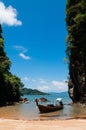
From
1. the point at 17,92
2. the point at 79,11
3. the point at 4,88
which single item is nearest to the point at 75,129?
the point at 79,11

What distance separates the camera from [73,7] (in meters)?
57.7

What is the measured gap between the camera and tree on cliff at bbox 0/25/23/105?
66.6m

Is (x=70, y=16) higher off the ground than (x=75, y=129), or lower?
higher

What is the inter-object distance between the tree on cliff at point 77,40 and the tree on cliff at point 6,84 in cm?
1420

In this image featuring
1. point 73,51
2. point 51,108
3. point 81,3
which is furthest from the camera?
point 73,51

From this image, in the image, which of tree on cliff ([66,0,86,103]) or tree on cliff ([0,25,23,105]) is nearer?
tree on cliff ([66,0,86,103])

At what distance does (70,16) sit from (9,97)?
30.7 meters

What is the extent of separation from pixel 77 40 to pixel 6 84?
943 inches

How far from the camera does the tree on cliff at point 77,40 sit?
5219cm

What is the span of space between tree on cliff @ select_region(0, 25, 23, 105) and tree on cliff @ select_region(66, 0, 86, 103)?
14.2 meters

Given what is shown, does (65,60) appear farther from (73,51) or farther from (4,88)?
(4,88)

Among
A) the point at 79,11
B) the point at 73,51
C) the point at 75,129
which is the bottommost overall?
the point at 75,129

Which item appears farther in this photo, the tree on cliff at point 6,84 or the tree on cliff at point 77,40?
the tree on cliff at point 6,84

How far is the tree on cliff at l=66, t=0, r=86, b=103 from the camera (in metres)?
52.2
